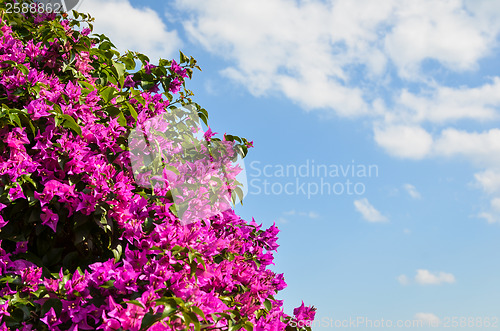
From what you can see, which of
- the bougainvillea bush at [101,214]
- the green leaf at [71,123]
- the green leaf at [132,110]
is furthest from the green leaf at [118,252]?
the green leaf at [132,110]

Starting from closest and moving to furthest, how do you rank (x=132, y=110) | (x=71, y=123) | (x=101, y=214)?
1. (x=101, y=214)
2. (x=71, y=123)
3. (x=132, y=110)

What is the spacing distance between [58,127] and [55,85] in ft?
1.69

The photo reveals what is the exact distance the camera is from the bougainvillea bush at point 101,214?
8.89 feet

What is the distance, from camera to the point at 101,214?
3.05 metres

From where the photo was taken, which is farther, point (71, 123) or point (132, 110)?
point (132, 110)

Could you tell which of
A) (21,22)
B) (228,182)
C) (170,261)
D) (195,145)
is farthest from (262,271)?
(21,22)

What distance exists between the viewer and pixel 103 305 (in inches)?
105

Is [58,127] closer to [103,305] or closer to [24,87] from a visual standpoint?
[24,87]

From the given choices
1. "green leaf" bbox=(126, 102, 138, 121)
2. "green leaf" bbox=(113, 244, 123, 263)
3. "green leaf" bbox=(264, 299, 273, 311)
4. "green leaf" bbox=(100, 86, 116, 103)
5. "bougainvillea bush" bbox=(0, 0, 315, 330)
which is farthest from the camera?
"green leaf" bbox=(264, 299, 273, 311)

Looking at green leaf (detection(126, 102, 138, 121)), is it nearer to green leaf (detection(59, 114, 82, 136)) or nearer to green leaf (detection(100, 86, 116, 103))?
green leaf (detection(100, 86, 116, 103))

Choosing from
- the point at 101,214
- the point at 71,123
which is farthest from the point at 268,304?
the point at 71,123

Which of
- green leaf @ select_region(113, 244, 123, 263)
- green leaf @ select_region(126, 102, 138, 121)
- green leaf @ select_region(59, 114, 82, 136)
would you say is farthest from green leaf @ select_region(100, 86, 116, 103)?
green leaf @ select_region(113, 244, 123, 263)

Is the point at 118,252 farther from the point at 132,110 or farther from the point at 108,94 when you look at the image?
the point at 108,94

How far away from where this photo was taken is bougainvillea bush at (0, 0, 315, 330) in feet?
8.89
